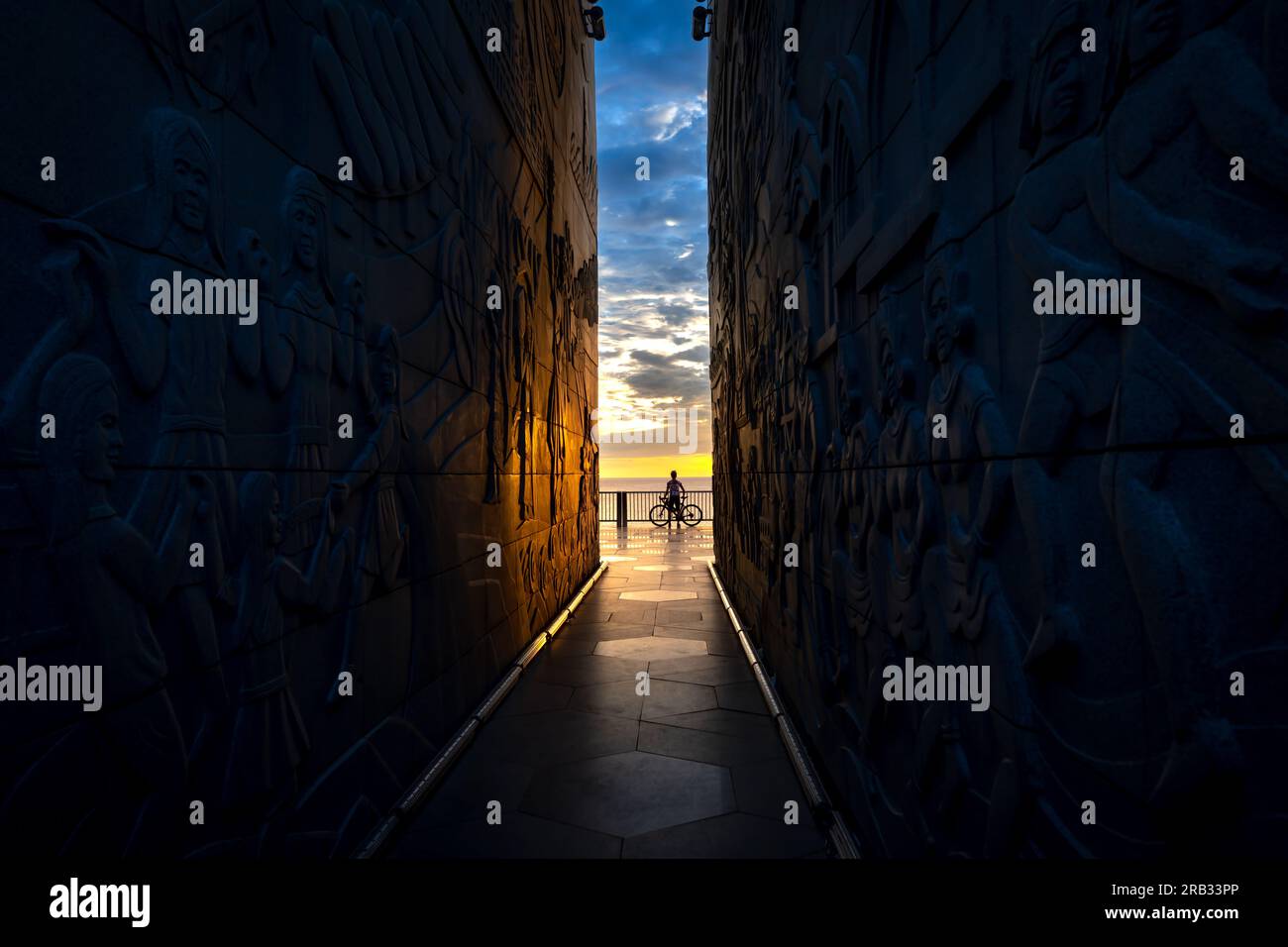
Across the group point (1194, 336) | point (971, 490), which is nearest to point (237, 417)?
point (971, 490)

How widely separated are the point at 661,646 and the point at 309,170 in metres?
5.54

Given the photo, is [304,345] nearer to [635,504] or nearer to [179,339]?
[179,339]

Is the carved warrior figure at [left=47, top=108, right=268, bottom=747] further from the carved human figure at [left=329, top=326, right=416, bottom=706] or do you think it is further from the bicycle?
the bicycle

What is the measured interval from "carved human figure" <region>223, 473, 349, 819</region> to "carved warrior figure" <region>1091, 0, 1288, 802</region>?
2.63 m

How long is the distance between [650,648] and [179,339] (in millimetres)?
5631

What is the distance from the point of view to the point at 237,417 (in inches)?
87.9

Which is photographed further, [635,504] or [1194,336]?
[635,504]

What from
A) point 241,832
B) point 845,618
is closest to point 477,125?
point 845,618

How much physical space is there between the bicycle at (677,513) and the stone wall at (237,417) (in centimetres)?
1838

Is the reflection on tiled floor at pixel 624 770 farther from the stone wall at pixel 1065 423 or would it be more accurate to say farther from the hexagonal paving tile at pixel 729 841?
the stone wall at pixel 1065 423

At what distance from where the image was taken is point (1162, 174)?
116cm

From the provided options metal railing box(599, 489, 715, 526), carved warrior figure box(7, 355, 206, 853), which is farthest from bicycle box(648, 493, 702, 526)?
carved warrior figure box(7, 355, 206, 853)

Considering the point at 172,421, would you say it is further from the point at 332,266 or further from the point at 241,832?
the point at 241,832

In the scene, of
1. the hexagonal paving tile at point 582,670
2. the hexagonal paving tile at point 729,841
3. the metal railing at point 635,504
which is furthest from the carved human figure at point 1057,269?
the metal railing at point 635,504
